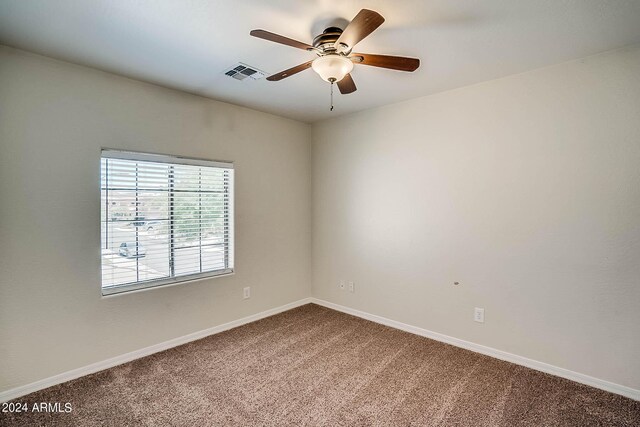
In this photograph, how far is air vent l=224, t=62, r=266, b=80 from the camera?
250 cm

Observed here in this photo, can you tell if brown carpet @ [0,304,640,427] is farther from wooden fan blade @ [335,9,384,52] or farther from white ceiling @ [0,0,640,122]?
white ceiling @ [0,0,640,122]

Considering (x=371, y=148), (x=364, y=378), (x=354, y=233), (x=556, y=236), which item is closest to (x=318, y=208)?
(x=354, y=233)

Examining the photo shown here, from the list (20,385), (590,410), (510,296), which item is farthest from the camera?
(510,296)

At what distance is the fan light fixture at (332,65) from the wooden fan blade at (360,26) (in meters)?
0.10

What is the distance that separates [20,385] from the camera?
7.28ft

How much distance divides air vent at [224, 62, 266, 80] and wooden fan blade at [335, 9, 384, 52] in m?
1.00

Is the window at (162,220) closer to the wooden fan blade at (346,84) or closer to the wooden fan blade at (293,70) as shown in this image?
the wooden fan blade at (293,70)

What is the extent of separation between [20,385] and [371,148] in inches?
144

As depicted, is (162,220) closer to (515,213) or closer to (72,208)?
(72,208)

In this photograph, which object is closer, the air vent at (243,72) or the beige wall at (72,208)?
the beige wall at (72,208)

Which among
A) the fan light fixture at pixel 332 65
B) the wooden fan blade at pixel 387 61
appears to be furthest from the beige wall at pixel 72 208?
the wooden fan blade at pixel 387 61

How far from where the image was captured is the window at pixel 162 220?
104 inches

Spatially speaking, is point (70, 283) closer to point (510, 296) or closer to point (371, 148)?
point (371, 148)

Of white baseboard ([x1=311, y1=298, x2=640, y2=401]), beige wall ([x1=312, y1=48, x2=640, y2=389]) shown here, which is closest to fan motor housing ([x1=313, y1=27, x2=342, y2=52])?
beige wall ([x1=312, y1=48, x2=640, y2=389])
